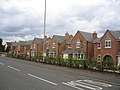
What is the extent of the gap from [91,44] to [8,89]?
3883 centimetres

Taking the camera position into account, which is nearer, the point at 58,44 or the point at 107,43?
the point at 107,43

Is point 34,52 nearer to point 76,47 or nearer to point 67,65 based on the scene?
point 76,47

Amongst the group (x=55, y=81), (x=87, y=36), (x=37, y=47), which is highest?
(x=87, y=36)

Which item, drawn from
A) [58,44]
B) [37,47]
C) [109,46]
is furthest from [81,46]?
[37,47]

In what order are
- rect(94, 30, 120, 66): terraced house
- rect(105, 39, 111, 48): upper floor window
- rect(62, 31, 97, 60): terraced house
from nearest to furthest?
1. rect(94, 30, 120, 66): terraced house
2. rect(105, 39, 111, 48): upper floor window
3. rect(62, 31, 97, 60): terraced house

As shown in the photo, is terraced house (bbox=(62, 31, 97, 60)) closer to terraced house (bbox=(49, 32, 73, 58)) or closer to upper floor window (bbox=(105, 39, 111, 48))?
terraced house (bbox=(49, 32, 73, 58))

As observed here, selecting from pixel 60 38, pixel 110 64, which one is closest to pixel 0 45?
pixel 60 38

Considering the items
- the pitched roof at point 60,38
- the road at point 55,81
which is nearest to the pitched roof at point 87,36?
the pitched roof at point 60,38

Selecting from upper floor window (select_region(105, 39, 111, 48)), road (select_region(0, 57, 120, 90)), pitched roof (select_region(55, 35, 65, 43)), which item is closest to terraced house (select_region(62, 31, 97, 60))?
upper floor window (select_region(105, 39, 111, 48))

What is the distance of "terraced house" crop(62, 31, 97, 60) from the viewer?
46444 mm

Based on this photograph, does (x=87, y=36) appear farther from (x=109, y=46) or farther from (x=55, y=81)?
(x=55, y=81)

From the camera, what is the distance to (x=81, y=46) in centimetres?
4750

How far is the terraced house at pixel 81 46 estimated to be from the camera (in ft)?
152

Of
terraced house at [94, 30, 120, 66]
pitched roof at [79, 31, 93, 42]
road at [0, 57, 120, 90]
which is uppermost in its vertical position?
pitched roof at [79, 31, 93, 42]
